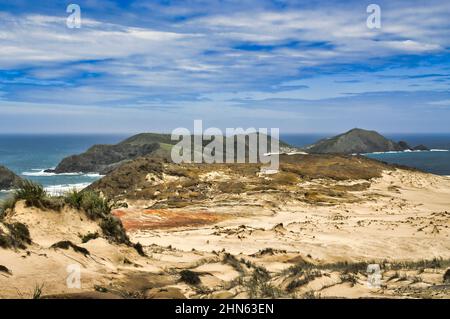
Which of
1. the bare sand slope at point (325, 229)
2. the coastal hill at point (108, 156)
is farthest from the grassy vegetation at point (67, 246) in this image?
the coastal hill at point (108, 156)

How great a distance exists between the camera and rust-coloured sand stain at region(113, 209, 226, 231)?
88.3 ft

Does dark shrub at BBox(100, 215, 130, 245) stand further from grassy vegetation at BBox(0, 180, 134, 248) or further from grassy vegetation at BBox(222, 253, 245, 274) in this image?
grassy vegetation at BBox(222, 253, 245, 274)

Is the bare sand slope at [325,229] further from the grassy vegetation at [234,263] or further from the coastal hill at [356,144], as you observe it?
the coastal hill at [356,144]

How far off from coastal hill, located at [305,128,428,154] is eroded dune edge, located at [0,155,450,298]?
280 feet

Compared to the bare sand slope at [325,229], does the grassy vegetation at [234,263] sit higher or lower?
higher

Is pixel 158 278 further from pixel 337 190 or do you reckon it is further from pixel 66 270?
pixel 337 190

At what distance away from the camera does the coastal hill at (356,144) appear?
138750mm

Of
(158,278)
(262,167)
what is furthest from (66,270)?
(262,167)

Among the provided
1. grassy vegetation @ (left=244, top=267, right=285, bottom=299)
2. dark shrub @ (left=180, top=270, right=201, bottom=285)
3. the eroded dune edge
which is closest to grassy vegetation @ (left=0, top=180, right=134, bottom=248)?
the eroded dune edge

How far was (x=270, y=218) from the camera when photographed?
30531 mm

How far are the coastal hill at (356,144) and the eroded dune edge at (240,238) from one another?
8525cm

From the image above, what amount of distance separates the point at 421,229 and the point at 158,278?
55.8 feet

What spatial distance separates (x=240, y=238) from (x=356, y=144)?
125188 millimetres
